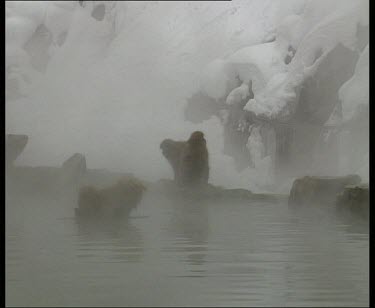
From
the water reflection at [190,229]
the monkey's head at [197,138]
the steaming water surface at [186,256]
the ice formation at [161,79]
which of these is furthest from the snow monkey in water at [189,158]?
the steaming water surface at [186,256]

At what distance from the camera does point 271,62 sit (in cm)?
640

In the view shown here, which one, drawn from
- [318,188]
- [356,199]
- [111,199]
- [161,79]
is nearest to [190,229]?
[111,199]

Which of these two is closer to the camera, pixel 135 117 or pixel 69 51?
pixel 135 117

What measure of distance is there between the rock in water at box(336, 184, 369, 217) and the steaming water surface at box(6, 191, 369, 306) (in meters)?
0.15

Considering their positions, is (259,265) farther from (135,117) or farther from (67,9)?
(67,9)

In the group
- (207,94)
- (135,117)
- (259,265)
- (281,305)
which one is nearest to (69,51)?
(135,117)

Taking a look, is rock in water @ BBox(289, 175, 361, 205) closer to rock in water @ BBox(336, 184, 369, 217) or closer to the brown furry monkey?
rock in water @ BBox(336, 184, 369, 217)

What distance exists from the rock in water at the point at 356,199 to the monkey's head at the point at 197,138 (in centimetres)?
190

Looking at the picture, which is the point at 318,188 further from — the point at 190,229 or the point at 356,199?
the point at 190,229

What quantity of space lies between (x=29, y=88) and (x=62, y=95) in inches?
15.8

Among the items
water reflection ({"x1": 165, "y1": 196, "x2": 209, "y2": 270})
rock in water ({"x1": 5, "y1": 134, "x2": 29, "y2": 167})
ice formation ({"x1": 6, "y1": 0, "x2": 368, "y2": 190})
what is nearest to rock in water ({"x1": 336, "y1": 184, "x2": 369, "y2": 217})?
ice formation ({"x1": 6, "y1": 0, "x2": 368, "y2": 190})

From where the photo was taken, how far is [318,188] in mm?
5891

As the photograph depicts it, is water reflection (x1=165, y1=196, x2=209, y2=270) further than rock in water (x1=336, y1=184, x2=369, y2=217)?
No

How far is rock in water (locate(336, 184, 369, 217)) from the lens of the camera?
550 centimetres
